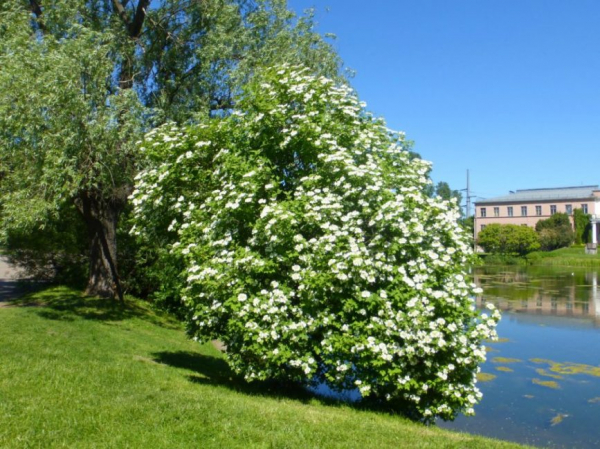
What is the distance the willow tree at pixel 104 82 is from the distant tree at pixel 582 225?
73437 mm

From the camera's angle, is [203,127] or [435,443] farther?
[203,127]

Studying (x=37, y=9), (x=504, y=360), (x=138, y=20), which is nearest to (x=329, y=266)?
(x=504, y=360)

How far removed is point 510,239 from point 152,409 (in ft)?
233

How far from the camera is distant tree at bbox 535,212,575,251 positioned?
74.9 metres

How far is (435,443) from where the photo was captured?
5.96 metres

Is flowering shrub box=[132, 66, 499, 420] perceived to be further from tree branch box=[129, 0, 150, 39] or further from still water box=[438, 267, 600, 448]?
tree branch box=[129, 0, 150, 39]

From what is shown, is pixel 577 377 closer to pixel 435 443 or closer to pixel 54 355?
pixel 435 443

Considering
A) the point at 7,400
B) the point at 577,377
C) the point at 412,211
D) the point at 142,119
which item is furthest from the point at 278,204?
the point at 577,377

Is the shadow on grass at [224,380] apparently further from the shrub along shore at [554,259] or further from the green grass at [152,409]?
the shrub along shore at [554,259]

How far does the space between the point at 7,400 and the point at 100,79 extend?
8.59 m

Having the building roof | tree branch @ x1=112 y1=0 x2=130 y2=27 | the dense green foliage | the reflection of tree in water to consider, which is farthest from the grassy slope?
tree branch @ x1=112 y1=0 x2=130 y2=27

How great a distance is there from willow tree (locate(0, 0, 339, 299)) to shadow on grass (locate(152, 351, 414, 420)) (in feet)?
13.6

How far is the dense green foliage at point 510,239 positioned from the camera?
71.4 metres

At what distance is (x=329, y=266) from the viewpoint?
25.3ft
